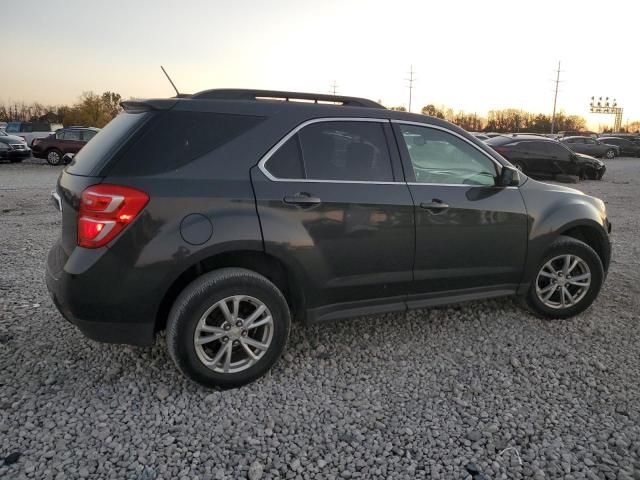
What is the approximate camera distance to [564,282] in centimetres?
438

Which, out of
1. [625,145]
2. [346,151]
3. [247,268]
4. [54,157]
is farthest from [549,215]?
[625,145]

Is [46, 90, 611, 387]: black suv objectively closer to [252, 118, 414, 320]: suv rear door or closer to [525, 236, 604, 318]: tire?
[252, 118, 414, 320]: suv rear door

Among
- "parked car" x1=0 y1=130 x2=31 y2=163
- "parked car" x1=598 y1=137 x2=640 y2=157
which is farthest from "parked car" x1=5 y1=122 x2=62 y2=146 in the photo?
"parked car" x1=598 y1=137 x2=640 y2=157

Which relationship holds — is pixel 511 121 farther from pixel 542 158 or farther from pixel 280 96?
pixel 280 96

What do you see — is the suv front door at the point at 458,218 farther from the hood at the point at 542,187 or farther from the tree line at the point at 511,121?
the tree line at the point at 511,121

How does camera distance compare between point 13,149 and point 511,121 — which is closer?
point 13,149

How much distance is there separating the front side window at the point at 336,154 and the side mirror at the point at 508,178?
3.24ft

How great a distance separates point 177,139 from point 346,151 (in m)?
1.13

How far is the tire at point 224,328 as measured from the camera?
3021 mm

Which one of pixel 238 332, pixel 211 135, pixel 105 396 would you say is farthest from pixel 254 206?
pixel 105 396

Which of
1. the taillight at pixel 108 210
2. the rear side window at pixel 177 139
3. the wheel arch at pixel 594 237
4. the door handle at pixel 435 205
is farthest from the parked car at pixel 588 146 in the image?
the taillight at pixel 108 210

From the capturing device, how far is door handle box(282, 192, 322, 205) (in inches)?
126

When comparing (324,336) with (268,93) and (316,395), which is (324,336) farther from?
(268,93)

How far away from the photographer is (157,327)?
3209 mm
